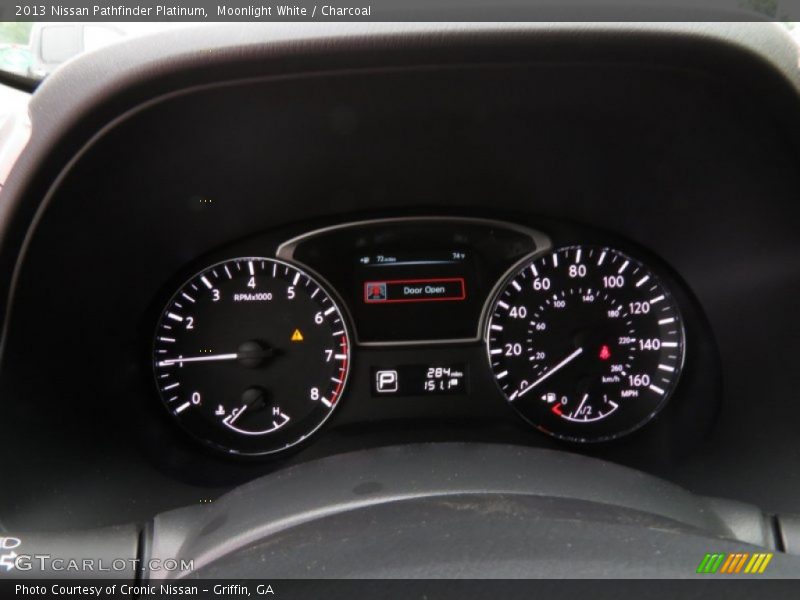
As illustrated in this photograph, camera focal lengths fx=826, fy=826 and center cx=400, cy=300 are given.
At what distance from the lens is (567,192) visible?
2604 millimetres

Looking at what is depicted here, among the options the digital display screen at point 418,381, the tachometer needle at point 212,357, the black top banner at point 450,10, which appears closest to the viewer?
the black top banner at point 450,10

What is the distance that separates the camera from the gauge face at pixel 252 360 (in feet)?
8.93

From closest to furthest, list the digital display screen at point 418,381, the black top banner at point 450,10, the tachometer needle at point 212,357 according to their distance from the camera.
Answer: the black top banner at point 450,10 → the tachometer needle at point 212,357 → the digital display screen at point 418,381

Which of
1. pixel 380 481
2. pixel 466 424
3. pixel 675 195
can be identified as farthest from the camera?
pixel 466 424

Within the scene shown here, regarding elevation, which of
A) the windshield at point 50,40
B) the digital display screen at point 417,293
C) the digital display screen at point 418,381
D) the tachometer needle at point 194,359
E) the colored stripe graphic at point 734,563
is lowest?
the colored stripe graphic at point 734,563

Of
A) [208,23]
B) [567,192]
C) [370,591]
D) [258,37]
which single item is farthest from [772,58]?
[370,591]

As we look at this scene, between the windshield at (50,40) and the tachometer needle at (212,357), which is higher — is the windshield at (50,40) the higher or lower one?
the higher one

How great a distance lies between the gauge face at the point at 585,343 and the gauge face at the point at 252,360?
58 centimetres

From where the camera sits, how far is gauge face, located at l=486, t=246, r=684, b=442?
277 centimetres

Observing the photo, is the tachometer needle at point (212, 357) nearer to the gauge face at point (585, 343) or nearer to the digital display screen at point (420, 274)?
the digital display screen at point (420, 274)

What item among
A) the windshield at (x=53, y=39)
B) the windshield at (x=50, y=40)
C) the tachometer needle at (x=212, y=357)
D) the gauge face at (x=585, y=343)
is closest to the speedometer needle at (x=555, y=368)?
the gauge face at (x=585, y=343)

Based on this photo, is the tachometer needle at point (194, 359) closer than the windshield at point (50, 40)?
No

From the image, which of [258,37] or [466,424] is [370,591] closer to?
[258,37]

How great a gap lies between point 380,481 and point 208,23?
106 cm
